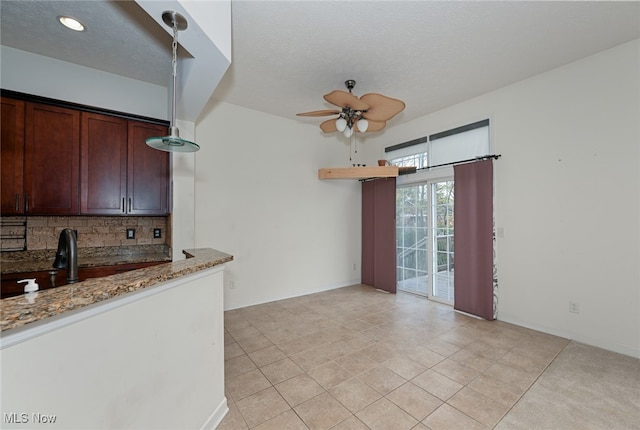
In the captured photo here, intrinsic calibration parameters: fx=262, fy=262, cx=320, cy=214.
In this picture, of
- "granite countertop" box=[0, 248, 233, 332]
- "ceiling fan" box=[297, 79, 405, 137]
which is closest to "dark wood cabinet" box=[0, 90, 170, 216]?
"ceiling fan" box=[297, 79, 405, 137]

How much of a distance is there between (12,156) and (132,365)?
263 cm

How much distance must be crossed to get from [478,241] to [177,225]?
4.03 m

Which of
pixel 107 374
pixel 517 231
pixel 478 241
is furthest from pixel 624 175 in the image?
pixel 107 374

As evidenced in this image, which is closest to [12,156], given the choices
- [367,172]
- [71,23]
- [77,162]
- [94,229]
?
[77,162]

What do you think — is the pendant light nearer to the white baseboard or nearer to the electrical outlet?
the white baseboard

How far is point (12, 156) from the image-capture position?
2.42 m

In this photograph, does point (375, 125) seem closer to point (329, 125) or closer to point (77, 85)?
point (329, 125)

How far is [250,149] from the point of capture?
165 inches

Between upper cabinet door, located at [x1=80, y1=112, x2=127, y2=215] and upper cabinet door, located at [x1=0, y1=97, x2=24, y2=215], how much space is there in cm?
42

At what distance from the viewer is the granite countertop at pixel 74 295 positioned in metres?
0.76

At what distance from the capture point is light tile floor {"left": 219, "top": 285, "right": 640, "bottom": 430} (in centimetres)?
183

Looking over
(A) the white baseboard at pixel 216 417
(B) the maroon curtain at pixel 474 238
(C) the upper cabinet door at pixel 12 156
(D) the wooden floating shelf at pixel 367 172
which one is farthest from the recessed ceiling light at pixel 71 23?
(B) the maroon curtain at pixel 474 238

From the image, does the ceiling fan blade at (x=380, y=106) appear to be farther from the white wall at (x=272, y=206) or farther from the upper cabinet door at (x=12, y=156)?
the upper cabinet door at (x=12, y=156)

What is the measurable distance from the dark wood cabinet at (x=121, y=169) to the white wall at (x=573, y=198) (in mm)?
4404
